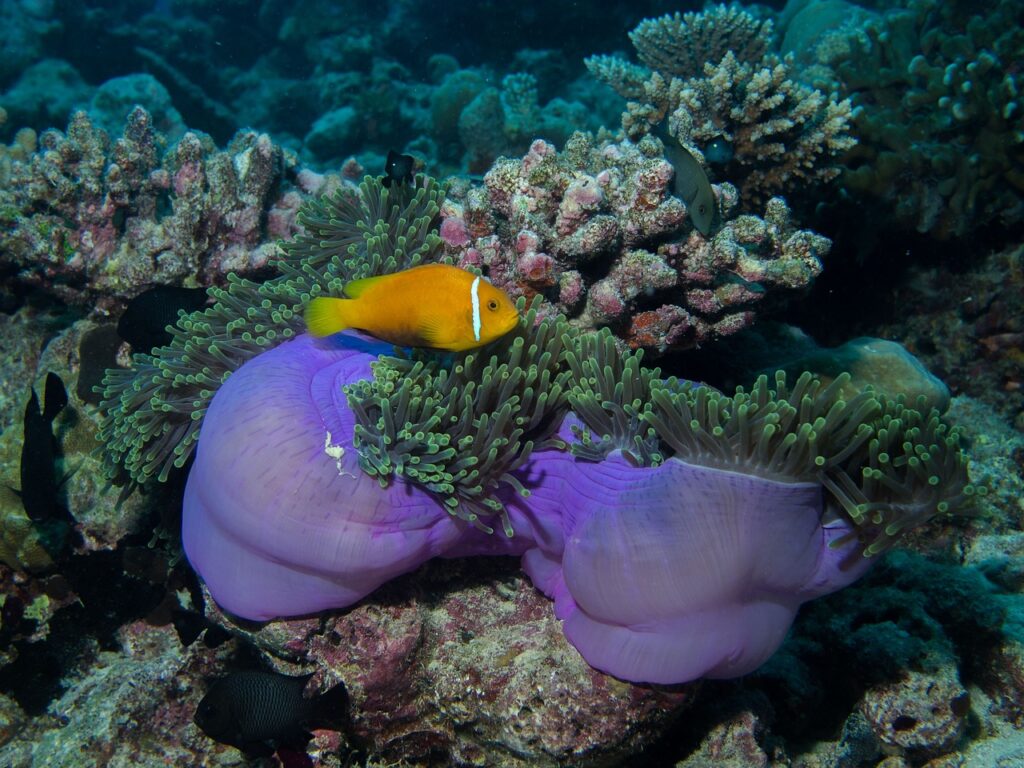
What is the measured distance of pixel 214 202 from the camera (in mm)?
4070

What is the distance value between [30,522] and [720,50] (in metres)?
5.92

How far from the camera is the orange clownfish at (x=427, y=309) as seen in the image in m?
2.12

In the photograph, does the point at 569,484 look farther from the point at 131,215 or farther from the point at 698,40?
the point at 698,40

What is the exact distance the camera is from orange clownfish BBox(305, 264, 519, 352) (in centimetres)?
212

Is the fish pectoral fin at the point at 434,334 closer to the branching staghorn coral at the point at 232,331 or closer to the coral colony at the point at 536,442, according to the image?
the coral colony at the point at 536,442

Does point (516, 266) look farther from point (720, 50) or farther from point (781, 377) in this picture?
point (720, 50)

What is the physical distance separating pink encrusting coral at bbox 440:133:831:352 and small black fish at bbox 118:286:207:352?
1496 millimetres

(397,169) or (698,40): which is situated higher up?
(698,40)

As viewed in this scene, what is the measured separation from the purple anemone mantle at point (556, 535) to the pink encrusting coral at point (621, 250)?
78cm

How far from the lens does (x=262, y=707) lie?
255cm

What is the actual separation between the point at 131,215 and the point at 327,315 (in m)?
2.99

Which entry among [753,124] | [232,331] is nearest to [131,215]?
[232,331]

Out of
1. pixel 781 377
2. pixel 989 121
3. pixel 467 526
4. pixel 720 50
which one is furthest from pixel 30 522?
pixel 989 121

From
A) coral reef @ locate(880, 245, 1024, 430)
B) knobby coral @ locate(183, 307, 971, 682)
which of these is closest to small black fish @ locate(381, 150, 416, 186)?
knobby coral @ locate(183, 307, 971, 682)
